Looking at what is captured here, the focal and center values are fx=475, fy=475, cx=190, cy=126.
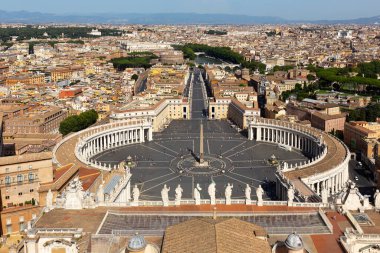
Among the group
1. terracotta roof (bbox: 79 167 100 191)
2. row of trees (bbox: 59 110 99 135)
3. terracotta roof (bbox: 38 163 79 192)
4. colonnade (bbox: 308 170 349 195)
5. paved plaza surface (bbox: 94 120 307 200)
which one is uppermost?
terracotta roof (bbox: 79 167 100 191)

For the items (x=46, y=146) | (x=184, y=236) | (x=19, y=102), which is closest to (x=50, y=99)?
(x=19, y=102)

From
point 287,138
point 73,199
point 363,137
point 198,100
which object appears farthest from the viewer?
point 198,100

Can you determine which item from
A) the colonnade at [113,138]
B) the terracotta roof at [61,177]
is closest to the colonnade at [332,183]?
the terracotta roof at [61,177]

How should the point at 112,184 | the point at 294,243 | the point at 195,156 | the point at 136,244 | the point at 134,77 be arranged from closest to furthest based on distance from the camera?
the point at 136,244 → the point at 294,243 → the point at 112,184 → the point at 195,156 → the point at 134,77

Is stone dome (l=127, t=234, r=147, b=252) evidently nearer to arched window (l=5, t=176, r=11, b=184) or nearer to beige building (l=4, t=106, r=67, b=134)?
arched window (l=5, t=176, r=11, b=184)

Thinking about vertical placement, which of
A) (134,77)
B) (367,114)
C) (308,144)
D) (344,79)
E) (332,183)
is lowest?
(332,183)

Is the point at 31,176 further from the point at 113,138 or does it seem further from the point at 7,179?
the point at 113,138

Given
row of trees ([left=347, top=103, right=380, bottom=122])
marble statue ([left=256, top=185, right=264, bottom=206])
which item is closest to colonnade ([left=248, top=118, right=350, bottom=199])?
marble statue ([left=256, top=185, right=264, bottom=206])

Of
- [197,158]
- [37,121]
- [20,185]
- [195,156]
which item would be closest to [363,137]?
[197,158]
